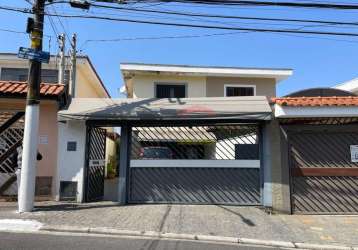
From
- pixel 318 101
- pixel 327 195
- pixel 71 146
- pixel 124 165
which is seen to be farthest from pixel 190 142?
pixel 327 195

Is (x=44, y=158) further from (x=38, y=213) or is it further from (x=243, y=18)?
(x=243, y=18)

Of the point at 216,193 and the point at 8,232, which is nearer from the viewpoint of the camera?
the point at 8,232

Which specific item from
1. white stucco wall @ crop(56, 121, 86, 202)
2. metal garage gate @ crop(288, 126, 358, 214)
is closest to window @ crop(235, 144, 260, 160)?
metal garage gate @ crop(288, 126, 358, 214)

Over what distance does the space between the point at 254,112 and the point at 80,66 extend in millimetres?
13034

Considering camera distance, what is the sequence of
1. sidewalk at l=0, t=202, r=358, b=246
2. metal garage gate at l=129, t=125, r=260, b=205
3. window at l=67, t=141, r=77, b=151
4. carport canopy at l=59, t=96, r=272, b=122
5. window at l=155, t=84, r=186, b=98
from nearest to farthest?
sidewalk at l=0, t=202, r=358, b=246, carport canopy at l=59, t=96, r=272, b=122, metal garage gate at l=129, t=125, r=260, b=205, window at l=67, t=141, r=77, b=151, window at l=155, t=84, r=186, b=98

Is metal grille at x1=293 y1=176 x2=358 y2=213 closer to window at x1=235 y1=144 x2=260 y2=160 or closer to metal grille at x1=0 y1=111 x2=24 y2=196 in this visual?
window at x1=235 y1=144 x2=260 y2=160

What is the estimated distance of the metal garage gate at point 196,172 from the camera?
11.1m

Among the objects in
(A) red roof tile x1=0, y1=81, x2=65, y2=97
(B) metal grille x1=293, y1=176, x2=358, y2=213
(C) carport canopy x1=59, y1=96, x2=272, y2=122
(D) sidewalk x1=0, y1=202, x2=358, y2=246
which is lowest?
(D) sidewalk x1=0, y1=202, x2=358, y2=246

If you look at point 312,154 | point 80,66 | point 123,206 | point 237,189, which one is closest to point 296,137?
point 312,154

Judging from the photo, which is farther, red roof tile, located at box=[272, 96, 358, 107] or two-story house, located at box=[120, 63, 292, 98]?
two-story house, located at box=[120, 63, 292, 98]

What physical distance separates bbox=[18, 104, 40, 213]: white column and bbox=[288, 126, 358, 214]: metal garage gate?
6547 millimetres

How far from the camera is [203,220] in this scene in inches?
365

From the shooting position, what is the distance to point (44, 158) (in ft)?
38.5

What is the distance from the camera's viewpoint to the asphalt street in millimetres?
6895
